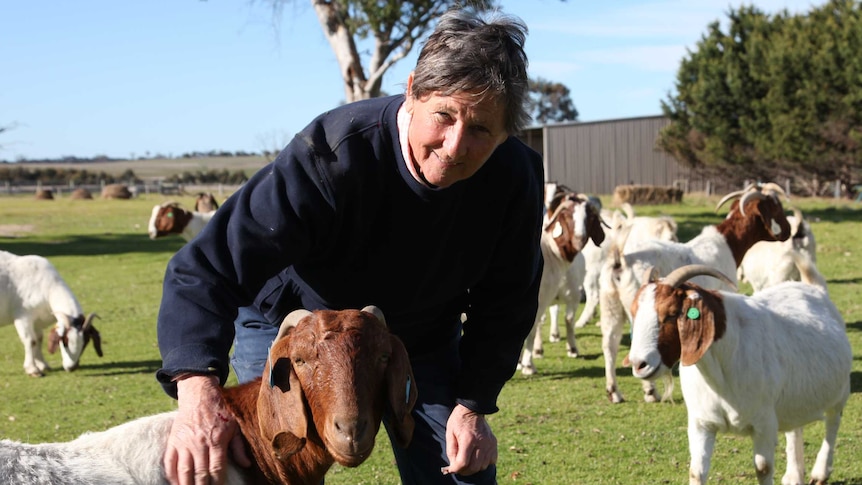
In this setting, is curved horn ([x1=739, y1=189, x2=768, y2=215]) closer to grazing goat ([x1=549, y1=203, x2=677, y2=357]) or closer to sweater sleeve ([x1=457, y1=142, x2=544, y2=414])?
grazing goat ([x1=549, y1=203, x2=677, y2=357])

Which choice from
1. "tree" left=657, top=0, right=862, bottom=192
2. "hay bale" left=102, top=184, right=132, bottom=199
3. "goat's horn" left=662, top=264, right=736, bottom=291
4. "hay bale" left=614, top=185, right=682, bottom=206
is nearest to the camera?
"goat's horn" left=662, top=264, right=736, bottom=291

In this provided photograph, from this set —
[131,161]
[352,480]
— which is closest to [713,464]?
[352,480]

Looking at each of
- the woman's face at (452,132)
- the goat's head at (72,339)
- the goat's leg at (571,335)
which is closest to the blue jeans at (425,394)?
the woman's face at (452,132)

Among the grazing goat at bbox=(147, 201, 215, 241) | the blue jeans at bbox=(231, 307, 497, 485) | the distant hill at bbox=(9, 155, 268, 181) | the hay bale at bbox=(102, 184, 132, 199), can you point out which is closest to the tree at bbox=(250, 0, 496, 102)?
the grazing goat at bbox=(147, 201, 215, 241)

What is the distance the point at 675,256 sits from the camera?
10.2 m

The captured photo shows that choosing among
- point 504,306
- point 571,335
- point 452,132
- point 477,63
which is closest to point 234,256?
point 452,132

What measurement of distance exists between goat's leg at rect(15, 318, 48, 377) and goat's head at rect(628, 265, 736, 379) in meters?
8.38

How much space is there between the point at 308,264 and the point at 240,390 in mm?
485

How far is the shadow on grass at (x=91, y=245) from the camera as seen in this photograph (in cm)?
2788

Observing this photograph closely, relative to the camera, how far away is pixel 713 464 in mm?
7148

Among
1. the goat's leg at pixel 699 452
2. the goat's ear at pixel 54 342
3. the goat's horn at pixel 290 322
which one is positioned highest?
the goat's horn at pixel 290 322

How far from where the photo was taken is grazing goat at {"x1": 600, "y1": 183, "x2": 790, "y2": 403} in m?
9.57

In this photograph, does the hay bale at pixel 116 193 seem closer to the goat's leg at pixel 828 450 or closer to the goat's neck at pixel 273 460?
the goat's leg at pixel 828 450

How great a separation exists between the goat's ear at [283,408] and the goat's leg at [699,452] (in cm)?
373
